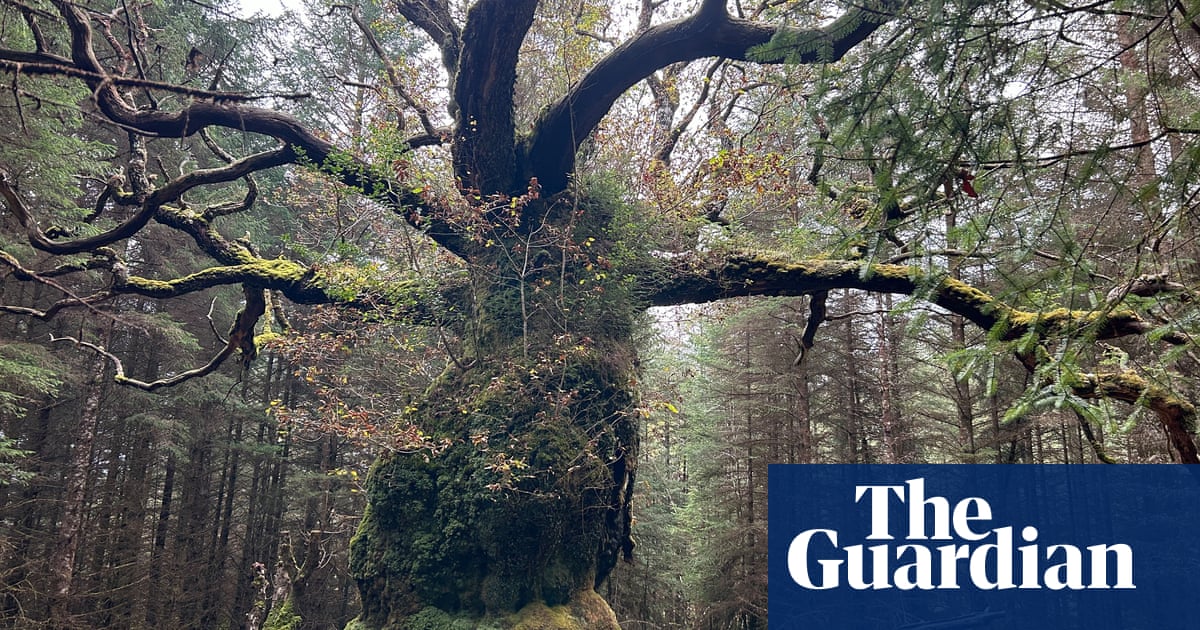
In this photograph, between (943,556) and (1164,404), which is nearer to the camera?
(1164,404)

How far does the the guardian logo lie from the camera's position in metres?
7.11

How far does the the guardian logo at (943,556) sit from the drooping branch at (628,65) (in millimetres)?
4140

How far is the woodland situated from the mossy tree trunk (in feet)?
0.09

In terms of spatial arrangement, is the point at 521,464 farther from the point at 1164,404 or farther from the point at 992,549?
the point at 992,549

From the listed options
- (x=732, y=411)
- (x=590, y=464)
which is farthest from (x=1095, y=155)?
(x=732, y=411)

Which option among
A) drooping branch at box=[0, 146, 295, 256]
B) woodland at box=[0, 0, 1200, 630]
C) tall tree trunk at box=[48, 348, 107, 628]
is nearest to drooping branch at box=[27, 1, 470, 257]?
woodland at box=[0, 0, 1200, 630]

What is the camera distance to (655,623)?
1367 cm

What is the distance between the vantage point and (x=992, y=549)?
370 inches

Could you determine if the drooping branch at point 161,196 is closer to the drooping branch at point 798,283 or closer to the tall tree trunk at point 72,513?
the drooping branch at point 798,283

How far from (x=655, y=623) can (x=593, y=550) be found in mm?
9221

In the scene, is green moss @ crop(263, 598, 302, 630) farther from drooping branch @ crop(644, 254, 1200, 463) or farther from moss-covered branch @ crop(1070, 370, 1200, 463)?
moss-covered branch @ crop(1070, 370, 1200, 463)

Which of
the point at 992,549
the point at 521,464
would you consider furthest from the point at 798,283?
the point at 992,549

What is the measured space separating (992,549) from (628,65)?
844cm

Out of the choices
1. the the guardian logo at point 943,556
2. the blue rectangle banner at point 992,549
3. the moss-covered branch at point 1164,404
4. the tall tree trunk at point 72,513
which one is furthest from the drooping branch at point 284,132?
the blue rectangle banner at point 992,549
